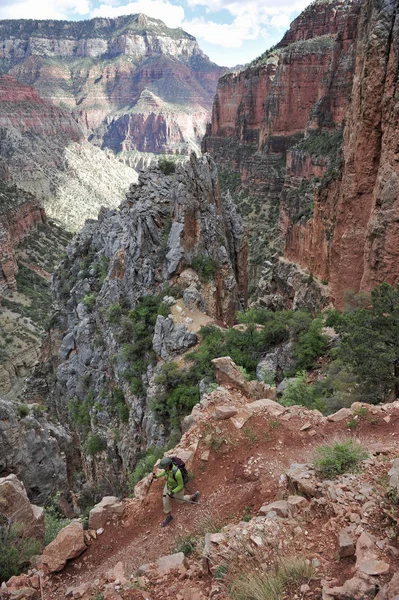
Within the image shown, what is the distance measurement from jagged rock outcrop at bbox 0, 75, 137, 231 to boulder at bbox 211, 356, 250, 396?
3641 inches

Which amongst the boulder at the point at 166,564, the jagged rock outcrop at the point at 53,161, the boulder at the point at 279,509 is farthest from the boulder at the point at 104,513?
the jagged rock outcrop at the point at 53,161

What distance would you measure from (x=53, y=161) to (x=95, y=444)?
132 meters

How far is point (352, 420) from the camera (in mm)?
10930

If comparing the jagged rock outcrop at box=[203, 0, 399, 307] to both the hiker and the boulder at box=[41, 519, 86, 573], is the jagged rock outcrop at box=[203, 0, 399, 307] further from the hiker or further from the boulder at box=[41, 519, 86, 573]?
the boulder at box=[41, 519, 86, 573]

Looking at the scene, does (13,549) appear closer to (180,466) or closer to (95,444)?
(180,466)

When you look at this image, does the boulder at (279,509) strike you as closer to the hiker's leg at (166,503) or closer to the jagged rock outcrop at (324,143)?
the hiker's leg at (166,503)

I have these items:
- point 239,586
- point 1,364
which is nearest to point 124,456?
point 239,586

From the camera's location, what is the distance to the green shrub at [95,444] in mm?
24469

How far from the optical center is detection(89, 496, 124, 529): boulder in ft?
34.1

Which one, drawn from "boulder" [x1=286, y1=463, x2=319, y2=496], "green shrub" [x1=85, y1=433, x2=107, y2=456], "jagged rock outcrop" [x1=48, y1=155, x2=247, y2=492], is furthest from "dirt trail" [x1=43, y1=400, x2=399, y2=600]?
"green shrub" [x1=85, y1=433, x2=107, y2=456]

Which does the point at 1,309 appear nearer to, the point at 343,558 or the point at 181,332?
the point at 181,332

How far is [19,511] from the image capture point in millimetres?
11070

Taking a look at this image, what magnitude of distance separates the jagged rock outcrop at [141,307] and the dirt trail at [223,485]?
837 centimetres

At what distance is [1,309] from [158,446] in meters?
42.8
